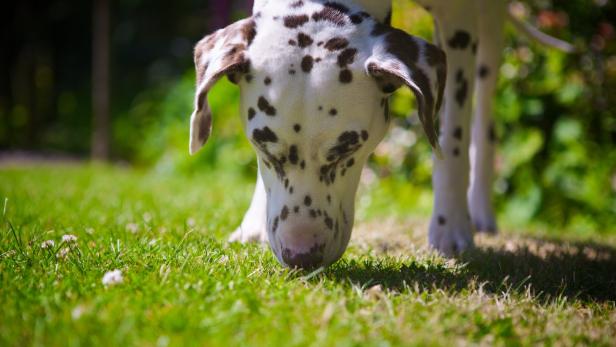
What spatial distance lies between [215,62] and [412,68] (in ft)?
2.69

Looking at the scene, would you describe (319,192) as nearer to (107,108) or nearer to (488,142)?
(488,142)

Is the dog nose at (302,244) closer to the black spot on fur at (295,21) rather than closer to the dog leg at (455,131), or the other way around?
the black spot on fur at (295,21)

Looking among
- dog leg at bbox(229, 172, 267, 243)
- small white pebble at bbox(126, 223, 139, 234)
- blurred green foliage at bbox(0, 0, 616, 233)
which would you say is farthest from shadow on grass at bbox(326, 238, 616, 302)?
blurred green foliage at bbox(0, 0, 616, 233)

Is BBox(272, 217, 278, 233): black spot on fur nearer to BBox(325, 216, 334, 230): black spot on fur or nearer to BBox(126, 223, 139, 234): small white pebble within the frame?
BBox(325, 216, 334, 230): black spot on fur

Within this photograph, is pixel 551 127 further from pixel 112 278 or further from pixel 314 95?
pixel 112 278

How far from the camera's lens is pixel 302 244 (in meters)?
2.44

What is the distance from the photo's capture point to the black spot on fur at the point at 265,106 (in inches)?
101

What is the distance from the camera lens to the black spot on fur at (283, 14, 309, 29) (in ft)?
8.81

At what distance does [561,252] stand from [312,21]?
203 cm

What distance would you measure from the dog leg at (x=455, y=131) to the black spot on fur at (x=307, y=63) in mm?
1176

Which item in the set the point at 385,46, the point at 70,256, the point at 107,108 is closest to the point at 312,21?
the point at 385,46

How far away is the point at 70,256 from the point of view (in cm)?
254

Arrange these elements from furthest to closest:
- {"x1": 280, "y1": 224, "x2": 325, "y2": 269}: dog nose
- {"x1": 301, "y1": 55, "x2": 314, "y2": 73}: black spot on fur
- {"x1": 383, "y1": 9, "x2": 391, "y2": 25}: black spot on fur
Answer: {"x1": 383, "y1": 9, "x2": 391, "y2": 25}: black spot on fur → {"x1": 301, "y1": 55, "x2": 314, "y2": 73}: black spot on fur → {"x1": 280, "y1": 224, "x2": 325, "y2": 269}: dog nose

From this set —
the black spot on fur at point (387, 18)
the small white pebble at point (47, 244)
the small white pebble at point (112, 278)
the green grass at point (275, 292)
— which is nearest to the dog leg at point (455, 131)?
the green grass at point (275, 292)
